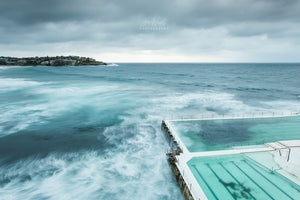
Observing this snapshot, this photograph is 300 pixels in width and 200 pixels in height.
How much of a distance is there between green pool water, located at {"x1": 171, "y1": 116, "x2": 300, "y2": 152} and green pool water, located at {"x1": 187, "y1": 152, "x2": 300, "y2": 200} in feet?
5.61

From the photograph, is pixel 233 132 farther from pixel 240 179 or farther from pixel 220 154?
pixel 240 179

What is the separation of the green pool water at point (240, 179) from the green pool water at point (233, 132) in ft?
5.61

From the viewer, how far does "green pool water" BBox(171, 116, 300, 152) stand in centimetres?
1419

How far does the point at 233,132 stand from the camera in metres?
16.4

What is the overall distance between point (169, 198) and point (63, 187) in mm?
6376

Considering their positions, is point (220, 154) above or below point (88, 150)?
above

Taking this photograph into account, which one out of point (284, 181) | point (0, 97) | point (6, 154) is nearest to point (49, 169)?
point (6, 154)

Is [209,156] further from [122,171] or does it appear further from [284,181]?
[122,171]

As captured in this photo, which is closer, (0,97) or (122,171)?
(122,171)

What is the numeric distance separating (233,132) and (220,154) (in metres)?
5.05

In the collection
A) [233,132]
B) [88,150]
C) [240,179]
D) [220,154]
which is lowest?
[88,150]

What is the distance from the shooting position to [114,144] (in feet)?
50.5

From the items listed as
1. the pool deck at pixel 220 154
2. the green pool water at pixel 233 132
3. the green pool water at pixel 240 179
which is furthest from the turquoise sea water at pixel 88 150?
the green pool water at pixel 233 132

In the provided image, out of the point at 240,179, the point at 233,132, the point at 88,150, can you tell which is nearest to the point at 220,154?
the point at 240,179
